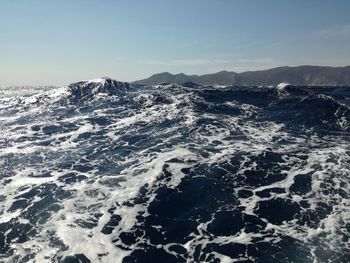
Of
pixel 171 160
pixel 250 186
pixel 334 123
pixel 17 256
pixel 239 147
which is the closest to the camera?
pixel 17 256

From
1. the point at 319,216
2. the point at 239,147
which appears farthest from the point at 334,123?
the point at 319,216

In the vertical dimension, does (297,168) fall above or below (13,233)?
above

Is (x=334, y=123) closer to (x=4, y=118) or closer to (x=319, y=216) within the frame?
(x=319, y=216)

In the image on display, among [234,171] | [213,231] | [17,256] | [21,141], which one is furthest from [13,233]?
[21,141]

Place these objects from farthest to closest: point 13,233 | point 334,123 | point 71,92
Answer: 1. point 71,92
2. point 334,123
3. point 13,233

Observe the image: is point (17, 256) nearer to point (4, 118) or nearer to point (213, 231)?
point (213, 231)

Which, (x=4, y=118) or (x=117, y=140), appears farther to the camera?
(x=4, y=118)
